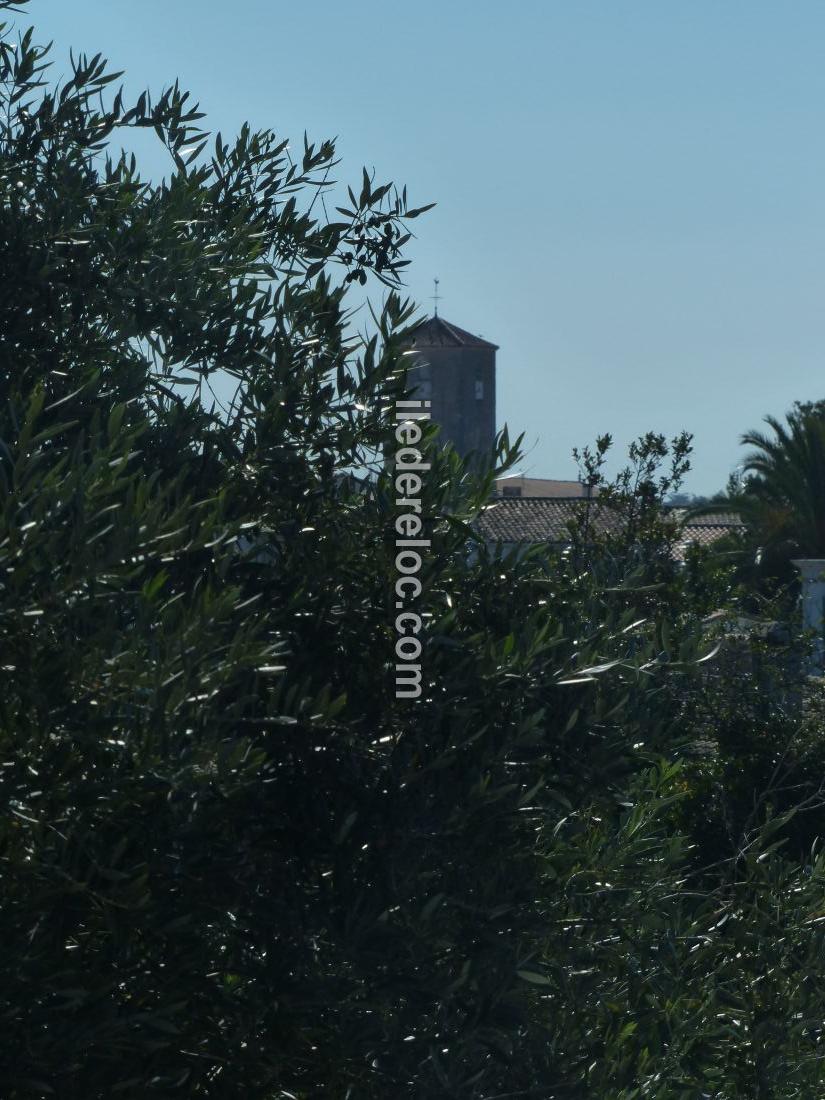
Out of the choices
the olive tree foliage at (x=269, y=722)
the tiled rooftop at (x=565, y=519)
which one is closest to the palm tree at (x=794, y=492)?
the tiled rooftop at (x=565, y=519)

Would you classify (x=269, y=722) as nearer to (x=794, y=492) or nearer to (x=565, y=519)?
(x=565, y=519)

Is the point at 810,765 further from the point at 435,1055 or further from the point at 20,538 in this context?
Answer: the point at 20,538

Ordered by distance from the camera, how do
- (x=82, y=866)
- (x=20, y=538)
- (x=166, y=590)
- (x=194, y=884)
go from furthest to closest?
(x=166, y=590) < (x=194, y=884) < (x=82, y=866) < (x=20, y=538)

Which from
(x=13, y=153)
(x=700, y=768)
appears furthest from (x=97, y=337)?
(x=700, y=768)

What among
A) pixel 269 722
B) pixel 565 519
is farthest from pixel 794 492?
pixel 269 722

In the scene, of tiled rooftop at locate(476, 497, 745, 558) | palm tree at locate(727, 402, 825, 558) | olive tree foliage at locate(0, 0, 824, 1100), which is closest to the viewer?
olive tree foliage at locate(0, 0, 824, 1100)

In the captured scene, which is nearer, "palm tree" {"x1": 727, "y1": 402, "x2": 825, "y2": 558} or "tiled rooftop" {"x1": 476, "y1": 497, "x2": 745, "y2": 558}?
"tiled rooftop" {"x1": 476, "y1": 497, "x2": 745, "y2": 558}

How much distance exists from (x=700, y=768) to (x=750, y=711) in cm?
57

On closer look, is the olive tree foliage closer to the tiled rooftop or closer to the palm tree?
the tiled rooftop

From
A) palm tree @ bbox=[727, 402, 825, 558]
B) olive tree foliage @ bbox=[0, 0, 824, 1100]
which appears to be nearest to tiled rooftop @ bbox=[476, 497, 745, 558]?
palm tree @ bbox=[727, 402, 825, 558]

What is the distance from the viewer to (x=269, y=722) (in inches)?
105

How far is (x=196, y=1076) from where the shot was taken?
9.73 ft

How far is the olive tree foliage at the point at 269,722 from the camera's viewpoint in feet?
7.79

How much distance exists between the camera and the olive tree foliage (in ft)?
7.79
